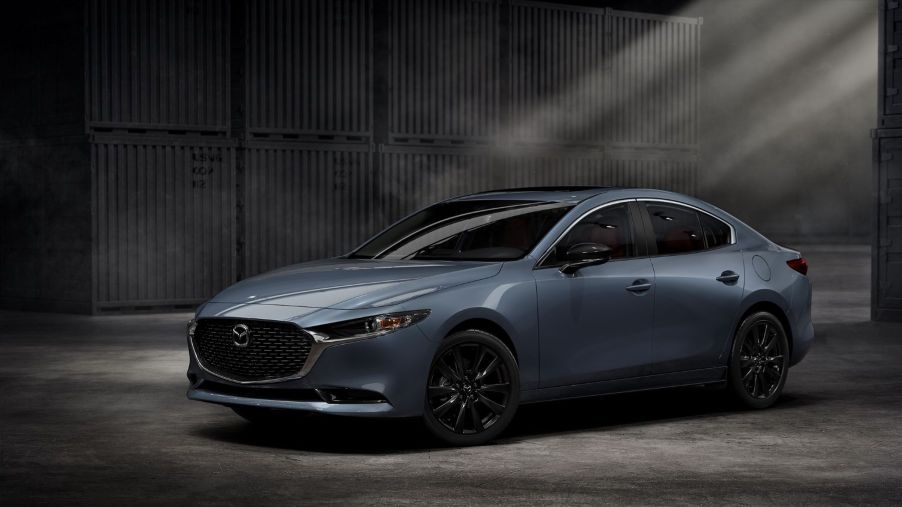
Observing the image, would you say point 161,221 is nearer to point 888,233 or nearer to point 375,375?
point 888,233

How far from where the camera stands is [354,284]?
8516mm

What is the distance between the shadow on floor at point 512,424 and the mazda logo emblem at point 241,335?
671 millimetres

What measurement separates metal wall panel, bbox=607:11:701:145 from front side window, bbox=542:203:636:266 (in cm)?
1766

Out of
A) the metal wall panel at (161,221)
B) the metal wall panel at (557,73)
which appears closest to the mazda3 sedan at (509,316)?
the metal wall panel at (161,221)

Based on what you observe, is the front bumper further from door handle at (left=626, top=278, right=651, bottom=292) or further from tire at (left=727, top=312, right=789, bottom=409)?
tire at (left=727, top=312, right=789, bottom=409)

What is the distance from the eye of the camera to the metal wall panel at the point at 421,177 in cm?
2459

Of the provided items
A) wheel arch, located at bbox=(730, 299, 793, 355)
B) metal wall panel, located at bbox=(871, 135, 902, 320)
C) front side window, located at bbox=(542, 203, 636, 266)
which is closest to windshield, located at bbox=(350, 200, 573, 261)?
front side window, located at bbox=(542, 203, 636, 266)

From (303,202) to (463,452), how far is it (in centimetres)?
→ 1561

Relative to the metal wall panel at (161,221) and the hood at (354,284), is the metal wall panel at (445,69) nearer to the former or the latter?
the metal wall panel at (161,221)

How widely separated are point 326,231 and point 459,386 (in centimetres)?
1572

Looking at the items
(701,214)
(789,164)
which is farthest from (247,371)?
(789,164)

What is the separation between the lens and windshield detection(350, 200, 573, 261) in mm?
9266

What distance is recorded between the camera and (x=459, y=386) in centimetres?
852

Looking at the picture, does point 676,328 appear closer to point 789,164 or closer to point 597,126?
point 597,126
